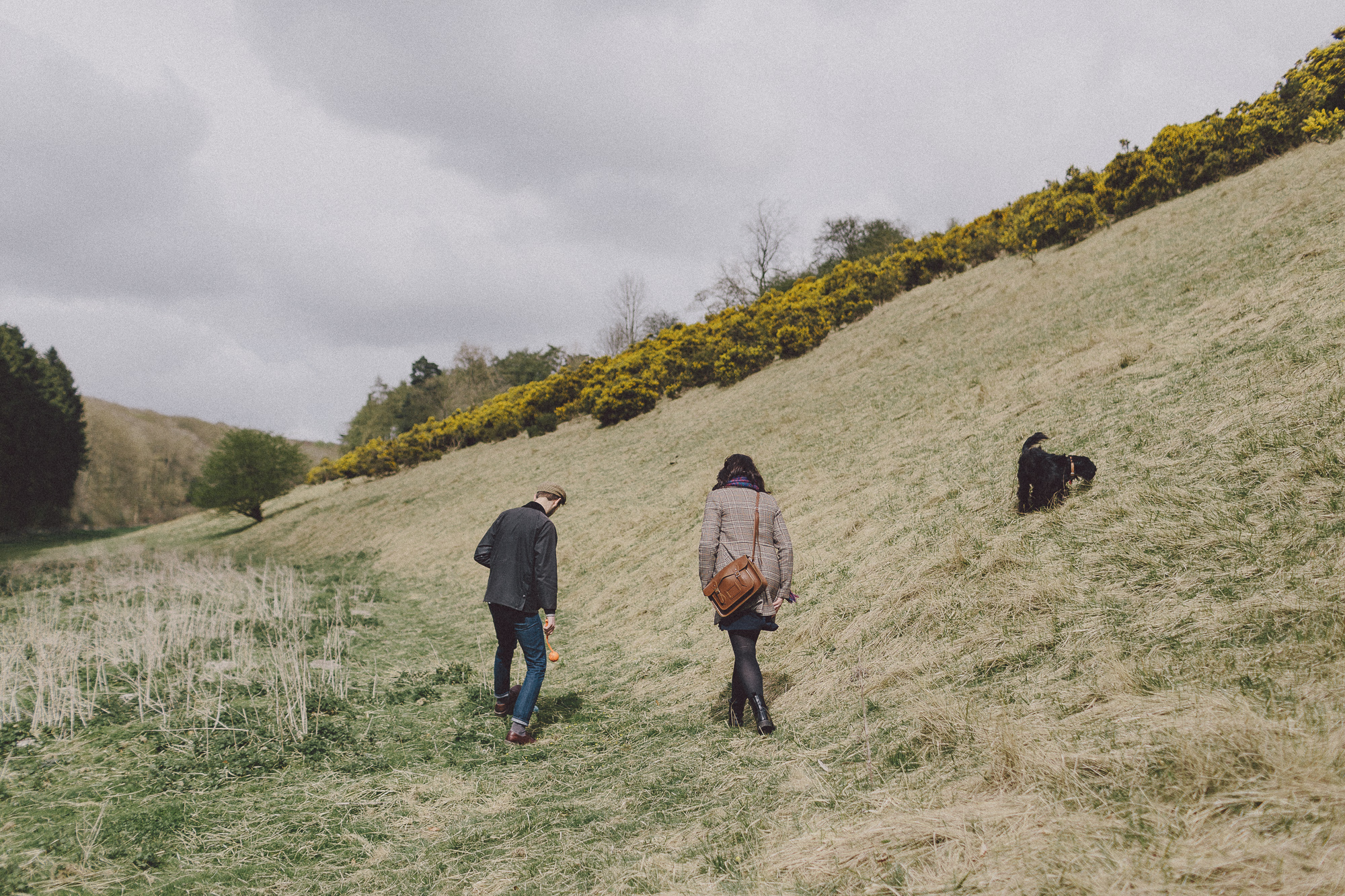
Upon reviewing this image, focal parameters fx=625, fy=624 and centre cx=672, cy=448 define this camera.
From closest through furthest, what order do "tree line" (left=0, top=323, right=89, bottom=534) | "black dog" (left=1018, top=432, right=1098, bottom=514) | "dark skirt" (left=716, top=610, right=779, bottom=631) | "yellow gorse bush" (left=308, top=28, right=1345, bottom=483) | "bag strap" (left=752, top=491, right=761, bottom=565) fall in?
1. "dark skirt" (left=716, top=610, right=779, bottom=631)
2. "bag strap" (left=752, top=491, right=761, bottom=565)
3. "black dog" (left=1018, top=432, right=1098, bottom=514)
4. "yellow gorse bush" (left=308, top=28, right=1345, bottom=483)
5. "tree line" (left=0, top=323, right=89, bottom=534)

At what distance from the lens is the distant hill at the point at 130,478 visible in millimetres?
54594

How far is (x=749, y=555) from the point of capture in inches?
183

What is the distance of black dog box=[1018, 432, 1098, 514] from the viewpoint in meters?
6.20

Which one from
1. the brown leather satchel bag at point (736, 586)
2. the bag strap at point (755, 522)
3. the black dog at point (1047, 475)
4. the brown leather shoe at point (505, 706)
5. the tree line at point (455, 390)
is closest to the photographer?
the brown leather satchel bag at point (736, 586)

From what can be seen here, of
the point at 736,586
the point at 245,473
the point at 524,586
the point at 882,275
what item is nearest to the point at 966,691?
the point at 736,586

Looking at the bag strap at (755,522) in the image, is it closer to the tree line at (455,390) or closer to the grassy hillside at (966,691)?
the grassy hillside at (966,691)

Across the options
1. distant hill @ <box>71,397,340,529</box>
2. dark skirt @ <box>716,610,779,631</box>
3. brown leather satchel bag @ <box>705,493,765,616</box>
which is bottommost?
dark skirt @ <box>716,610,779,631</box>

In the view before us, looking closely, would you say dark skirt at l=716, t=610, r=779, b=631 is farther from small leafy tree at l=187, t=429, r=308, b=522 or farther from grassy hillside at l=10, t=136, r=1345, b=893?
small leafy tree at l=187, t=429, r=308, b=522

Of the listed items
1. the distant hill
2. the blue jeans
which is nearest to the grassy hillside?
the blue jeans

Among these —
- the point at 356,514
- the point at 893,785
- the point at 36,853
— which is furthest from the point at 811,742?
the point at 356,514

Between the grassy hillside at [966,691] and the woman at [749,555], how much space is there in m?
0.47

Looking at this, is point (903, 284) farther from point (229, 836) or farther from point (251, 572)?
point (229, 836)

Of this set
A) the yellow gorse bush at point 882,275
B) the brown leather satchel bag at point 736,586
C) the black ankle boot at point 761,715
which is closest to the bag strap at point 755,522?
the brown leather satchel bag at point 736,586

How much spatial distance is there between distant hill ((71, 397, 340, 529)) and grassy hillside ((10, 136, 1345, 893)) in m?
33.5
